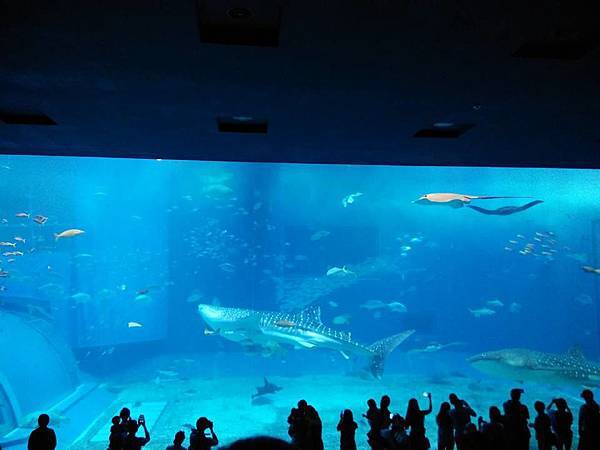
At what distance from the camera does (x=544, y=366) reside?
30.6 ft

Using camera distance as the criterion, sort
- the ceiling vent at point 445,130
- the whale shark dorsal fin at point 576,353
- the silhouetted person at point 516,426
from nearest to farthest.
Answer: the silhouetted person at point 516,426 < the ceiling vent at point 445,130 < the whale shark dorsal fin at point 576,353

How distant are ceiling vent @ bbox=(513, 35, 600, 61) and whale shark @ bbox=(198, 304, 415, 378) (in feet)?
26.6

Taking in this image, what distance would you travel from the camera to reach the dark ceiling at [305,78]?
288 centimetres

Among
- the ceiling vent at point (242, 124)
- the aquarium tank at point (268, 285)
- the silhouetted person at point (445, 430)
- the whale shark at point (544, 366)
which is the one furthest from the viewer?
the aquarium tank at point (268, 285)

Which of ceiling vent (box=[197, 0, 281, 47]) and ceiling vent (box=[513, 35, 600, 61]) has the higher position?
ceiling vent (box=[197, 0, 281, 47])

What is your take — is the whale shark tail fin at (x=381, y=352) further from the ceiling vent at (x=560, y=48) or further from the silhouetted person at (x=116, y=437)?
Answer: the ceiling vent at (x=560, y=48)

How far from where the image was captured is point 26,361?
58.6ft

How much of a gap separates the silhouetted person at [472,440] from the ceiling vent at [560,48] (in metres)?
3.56

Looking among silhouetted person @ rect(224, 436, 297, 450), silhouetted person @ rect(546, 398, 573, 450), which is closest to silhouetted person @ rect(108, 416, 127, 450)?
silhouetted person @ rect(224, 436, 297, 450)

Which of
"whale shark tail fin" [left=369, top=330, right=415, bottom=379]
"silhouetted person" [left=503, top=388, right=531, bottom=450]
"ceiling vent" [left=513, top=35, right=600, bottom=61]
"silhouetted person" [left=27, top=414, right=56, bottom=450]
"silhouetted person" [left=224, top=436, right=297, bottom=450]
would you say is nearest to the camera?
"silhouetted person" [left=224, top=436, right=297, bottom=450]

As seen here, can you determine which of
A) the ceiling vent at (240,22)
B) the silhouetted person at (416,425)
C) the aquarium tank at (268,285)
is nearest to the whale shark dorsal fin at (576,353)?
the aquarium tank at (268,285)

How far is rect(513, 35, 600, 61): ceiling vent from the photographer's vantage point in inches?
127

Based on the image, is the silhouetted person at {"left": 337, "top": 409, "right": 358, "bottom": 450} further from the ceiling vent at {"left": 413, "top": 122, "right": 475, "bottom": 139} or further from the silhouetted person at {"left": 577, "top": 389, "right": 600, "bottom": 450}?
the ceiling vent at {"left": 413, "top": 122, "right": 475, "bottom": 139}

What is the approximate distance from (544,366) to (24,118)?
37.0 feet
